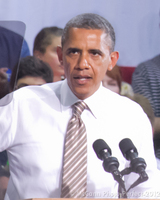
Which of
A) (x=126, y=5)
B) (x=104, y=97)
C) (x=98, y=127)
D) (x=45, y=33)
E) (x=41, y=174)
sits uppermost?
(x=126, y=5)

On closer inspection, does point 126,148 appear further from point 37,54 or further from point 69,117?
point 37,54

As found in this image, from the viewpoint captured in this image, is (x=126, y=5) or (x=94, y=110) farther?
(x=126, y=5)

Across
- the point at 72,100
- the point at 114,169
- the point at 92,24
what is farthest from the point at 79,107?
the point at 114,169

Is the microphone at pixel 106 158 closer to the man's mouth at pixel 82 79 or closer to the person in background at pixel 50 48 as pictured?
the man's mouth at pixel 82 79

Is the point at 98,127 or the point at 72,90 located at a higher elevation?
the point at 72,90

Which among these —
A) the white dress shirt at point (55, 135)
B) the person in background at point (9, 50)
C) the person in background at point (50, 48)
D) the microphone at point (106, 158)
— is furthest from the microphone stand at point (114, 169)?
the person in background at point (9, 50)

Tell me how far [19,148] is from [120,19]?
2.57 feet

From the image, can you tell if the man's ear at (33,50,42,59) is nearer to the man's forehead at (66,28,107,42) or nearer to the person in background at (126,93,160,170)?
the man's forehead at (66,28,107,42)

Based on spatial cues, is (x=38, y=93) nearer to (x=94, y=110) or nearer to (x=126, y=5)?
(x=94, y=110)

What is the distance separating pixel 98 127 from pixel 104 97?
149mm

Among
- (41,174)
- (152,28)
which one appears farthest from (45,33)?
(41,174)

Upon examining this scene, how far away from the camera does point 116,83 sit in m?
1.48

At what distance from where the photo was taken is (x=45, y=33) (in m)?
1.46

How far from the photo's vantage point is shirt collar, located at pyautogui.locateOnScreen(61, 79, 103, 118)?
1.41 metres
